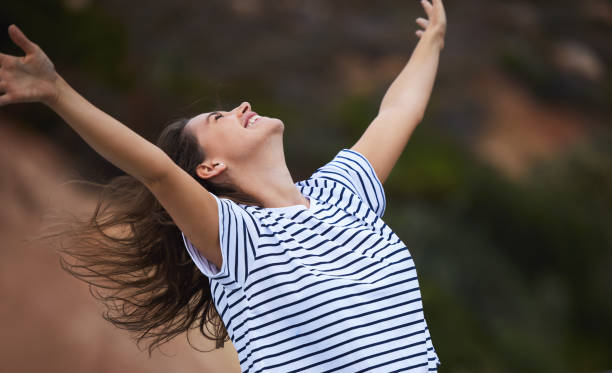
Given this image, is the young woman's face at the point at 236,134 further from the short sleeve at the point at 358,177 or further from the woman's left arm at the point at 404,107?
the woman's left arm at the point at 404,107

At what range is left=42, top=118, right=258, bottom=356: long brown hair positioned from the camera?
71.4 inches

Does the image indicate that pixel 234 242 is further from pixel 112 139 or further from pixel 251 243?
pixel 112 139

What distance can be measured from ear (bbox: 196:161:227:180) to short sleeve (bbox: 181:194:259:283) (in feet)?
0.66

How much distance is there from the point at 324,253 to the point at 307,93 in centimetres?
939

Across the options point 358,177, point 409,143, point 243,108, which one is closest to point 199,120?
point 243,108

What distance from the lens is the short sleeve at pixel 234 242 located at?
1.52m

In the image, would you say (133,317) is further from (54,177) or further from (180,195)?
(54,177)

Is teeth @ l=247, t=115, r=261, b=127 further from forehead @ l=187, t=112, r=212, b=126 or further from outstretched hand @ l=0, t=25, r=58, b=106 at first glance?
outstretched hand @ l=0, t=25, r=58, b=106

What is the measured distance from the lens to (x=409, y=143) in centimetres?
973

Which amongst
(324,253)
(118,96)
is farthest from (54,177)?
(324,253)

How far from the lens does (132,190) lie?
1.88m

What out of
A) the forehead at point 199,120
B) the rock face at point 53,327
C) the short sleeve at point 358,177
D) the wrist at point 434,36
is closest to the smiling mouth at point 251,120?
A: the forehead at point 199,120

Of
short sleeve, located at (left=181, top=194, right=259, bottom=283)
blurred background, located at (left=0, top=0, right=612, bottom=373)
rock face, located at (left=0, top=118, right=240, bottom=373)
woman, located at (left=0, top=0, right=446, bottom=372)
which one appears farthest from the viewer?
blurred background, located at (left=0, top=0, right=612, bottom=373)

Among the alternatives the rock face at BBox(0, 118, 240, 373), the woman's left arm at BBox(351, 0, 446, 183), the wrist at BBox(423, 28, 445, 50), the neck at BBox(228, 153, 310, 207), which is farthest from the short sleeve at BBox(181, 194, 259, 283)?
the rock face at BBox(0, 118, 240, 373)
